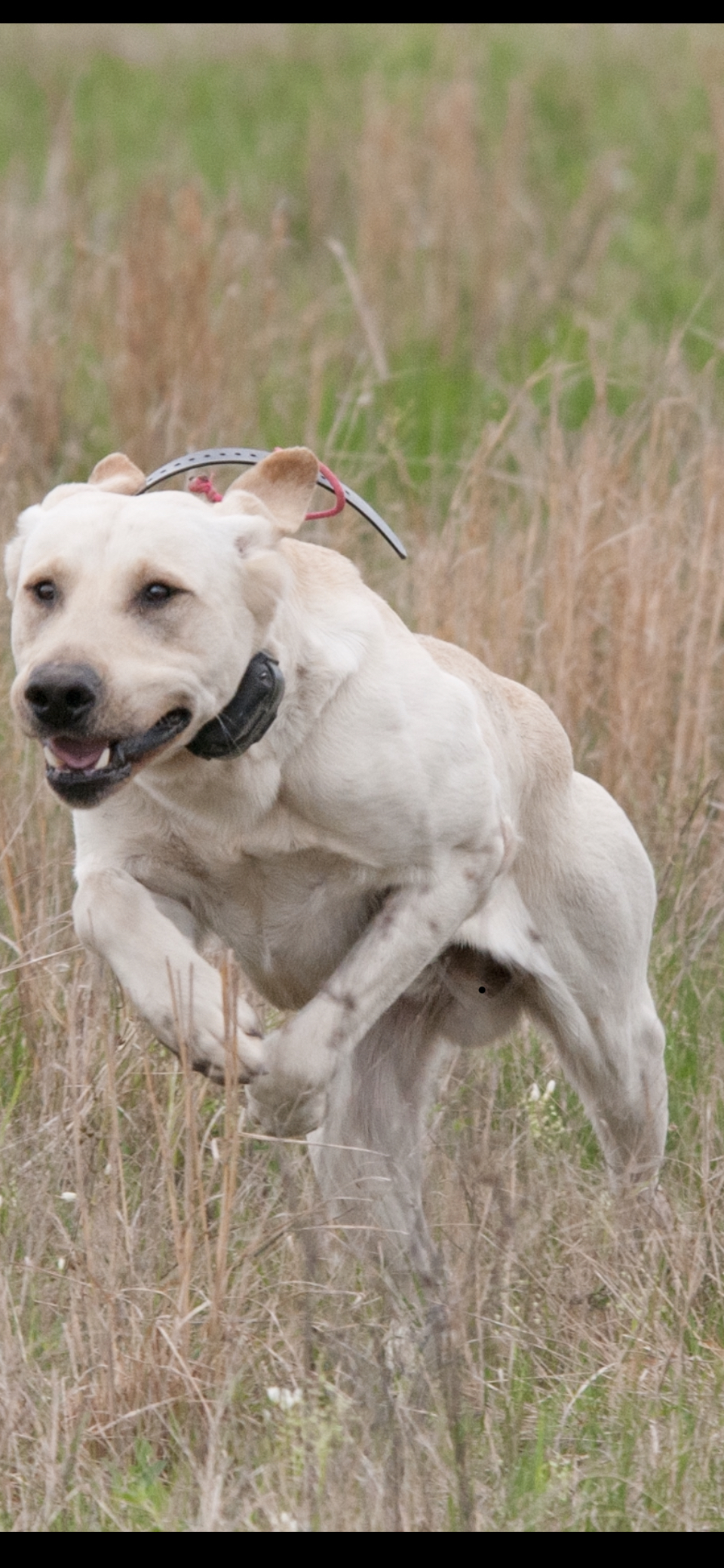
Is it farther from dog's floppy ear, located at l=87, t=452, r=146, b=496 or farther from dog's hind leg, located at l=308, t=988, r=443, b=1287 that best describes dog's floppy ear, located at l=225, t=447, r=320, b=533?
dog's hind leg, located at l=308, t=988, r=443, b=1287

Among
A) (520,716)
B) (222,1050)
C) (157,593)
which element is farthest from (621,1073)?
(157,593)

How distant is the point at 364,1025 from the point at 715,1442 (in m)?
0.84

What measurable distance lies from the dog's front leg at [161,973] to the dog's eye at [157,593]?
0.52m

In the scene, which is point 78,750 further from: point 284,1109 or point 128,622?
point 284,1109

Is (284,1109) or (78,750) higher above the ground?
(78,750)

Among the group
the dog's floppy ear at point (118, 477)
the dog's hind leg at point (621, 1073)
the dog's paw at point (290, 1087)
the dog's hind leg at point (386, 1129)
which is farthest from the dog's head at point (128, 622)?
the dog's hind leg at point (621, 1073)

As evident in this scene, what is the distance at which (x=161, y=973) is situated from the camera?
10.4 feet

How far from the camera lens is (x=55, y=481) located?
686 cm

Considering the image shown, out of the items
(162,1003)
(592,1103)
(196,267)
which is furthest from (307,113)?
(162,1003)

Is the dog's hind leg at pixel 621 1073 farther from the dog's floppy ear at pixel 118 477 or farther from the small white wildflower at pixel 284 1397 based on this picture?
the dog's floppy ear at pixel 118 477

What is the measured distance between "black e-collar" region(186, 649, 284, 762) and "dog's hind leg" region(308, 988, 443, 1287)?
0.89m

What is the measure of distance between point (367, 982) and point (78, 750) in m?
0.74

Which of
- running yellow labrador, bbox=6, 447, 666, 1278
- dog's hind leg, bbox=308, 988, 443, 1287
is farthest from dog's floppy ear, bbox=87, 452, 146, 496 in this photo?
dog's hind leg, bbox=308, 988, 443, 1287

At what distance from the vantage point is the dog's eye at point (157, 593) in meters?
3.00
